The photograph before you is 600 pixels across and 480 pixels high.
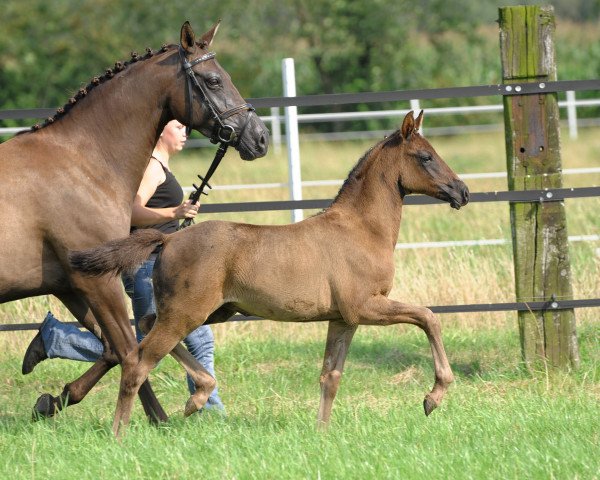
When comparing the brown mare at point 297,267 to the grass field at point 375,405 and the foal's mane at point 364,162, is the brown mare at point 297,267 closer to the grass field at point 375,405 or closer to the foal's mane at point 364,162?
the foal's mane at point 364,162

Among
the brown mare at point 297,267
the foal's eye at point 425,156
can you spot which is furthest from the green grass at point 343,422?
the foal's eye at point 425,156

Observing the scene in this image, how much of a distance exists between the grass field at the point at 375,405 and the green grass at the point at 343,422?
1 cm

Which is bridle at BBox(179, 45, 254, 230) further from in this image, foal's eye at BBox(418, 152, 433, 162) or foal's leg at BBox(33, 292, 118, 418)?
foal's leg at BBox(33, 292, 118, 418)

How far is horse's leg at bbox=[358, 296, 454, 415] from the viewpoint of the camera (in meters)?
4.97

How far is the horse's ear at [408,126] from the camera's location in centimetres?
515

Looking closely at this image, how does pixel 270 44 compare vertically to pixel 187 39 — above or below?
above

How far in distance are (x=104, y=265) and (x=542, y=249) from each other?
296 cm

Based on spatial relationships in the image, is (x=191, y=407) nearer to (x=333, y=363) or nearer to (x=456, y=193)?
(x=333, y=363)

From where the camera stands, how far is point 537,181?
6.48 metres

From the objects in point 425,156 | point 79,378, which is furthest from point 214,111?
point 79,378

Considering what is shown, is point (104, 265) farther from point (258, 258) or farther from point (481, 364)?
point (481, 364)

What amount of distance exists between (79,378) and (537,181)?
3043 millimetres

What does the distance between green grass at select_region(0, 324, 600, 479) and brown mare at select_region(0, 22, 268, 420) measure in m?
0.59

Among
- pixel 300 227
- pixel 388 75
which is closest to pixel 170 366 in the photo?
pixel 300 227
